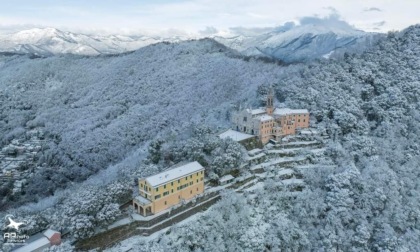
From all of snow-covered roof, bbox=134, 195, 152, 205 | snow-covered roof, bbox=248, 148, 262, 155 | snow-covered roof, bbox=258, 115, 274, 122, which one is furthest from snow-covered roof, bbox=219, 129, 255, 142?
snow-covered roof, bbox=134, 195, 152, 205

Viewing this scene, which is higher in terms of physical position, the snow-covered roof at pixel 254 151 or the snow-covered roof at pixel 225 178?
the snow-covered roof at pixel 254 151

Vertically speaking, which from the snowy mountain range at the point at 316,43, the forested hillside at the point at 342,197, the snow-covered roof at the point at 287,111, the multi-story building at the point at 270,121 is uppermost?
the snowy mountain range at the point at 316,43

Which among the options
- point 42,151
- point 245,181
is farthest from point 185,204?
point 42,151

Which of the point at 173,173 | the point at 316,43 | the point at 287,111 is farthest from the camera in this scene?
the point at 316,43

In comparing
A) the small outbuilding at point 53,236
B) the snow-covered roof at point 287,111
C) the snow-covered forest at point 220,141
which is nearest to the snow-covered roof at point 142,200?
the snow-covered forest at point 220,141

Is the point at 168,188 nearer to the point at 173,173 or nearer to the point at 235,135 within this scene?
the point at 173,173

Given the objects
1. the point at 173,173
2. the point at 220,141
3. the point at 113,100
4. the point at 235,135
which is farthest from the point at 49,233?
the point at 113,100

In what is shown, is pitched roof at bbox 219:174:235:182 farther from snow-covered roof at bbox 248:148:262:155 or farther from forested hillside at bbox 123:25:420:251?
snow-covered roof at bbox 248:148:262:155

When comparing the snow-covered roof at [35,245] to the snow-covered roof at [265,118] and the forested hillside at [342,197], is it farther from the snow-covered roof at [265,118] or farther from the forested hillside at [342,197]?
the snow-covered roof at [265,118]
